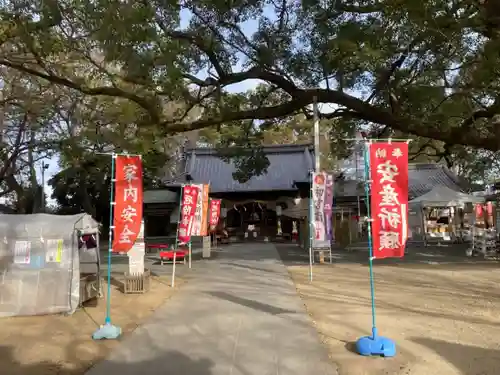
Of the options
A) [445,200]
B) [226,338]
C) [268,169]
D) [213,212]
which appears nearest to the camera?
[226,338]

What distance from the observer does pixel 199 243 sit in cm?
2691

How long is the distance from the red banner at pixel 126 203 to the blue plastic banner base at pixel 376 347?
14.0 ft

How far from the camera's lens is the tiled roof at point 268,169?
28.9 metres

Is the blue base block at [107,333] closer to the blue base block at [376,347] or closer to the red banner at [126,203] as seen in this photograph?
the red banner at [126,203]

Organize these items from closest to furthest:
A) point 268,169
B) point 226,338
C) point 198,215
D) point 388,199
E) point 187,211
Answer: point 388,199
point 226,338
point 187,211
point 198,215
point 268,169

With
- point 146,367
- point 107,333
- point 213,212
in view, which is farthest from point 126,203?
point 213,212

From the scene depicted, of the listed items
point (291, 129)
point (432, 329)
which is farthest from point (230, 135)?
point (291, 129)

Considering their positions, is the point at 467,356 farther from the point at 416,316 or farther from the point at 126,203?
the point at 126,203

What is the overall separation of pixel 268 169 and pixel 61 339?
81.3 feet

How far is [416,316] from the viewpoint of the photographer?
752cm

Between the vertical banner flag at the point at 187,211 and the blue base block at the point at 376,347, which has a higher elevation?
the vertical banner flag at the point at 187,211

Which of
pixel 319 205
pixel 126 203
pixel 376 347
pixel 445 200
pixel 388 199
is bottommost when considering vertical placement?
pixel 376 347

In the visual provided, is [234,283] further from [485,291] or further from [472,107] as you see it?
[472,107]

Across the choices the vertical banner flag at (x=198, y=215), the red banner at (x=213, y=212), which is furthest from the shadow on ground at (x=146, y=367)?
the red banner at (x=213, y=212)
